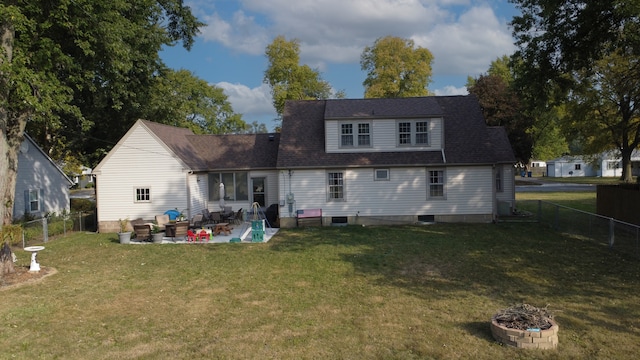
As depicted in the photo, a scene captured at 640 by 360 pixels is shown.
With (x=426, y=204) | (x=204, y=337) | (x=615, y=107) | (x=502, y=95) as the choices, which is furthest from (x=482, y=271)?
(x=502, y=95)

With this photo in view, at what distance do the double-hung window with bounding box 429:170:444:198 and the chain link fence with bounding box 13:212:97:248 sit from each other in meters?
18.3

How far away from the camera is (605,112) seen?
38469 mm

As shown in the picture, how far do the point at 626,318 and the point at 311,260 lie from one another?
889 cm

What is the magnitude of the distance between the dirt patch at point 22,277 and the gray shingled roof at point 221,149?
9874 mm

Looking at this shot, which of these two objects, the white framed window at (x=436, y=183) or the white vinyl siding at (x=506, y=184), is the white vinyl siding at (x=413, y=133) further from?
the white vinyl siding at (x=506, y=184)

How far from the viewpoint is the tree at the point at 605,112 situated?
1342 inches

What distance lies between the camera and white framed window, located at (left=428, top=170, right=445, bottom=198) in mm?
22938

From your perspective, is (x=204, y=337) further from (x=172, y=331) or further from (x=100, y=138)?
(x=100, y=138)

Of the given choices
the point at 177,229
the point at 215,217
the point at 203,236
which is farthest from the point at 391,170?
the point at 177,229

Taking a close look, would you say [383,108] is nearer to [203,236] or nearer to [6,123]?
[203,236]

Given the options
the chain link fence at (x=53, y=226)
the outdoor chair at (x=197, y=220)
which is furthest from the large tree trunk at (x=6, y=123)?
the outdoor chair at (x=197, y=220)

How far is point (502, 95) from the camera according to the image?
51.8 m

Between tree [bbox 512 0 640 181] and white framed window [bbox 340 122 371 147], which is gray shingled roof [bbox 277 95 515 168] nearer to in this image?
white framed window [bbox 340 122 371 147]

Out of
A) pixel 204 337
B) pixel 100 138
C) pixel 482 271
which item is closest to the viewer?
pixel 204 337
